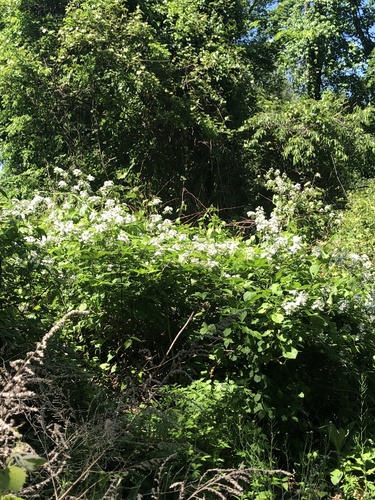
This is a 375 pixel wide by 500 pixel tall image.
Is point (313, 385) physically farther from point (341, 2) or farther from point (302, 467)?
point (341, 2)

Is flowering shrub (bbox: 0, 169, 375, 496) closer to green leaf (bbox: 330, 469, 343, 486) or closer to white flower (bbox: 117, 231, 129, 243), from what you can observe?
white flower (bbox: 117, 231, 129, 243)

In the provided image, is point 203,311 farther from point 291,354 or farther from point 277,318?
point 291,354

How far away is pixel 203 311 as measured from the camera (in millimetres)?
3373

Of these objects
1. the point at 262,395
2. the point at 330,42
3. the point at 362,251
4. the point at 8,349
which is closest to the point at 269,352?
the point at 262,395

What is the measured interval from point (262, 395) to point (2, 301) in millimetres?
1537

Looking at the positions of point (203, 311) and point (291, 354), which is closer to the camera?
point (291, 354)

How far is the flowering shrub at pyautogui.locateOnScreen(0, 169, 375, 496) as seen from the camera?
3021 mm

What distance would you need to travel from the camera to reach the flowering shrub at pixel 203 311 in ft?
9.91

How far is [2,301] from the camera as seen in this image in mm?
2994

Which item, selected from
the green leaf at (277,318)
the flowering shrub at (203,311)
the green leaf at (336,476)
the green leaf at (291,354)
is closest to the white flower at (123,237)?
the flowering shrub at (203,311)

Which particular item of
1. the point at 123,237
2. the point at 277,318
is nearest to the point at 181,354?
the point at 277,318

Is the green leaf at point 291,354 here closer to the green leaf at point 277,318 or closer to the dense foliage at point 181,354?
the dense foliage at point 181,354

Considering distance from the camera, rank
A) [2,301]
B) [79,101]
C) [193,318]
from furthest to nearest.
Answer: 1. [79,101]
2. [193,318]
3. [2,301]

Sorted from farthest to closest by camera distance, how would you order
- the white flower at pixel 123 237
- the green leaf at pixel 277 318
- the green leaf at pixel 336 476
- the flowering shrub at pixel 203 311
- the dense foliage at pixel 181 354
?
the white flower at pixel 123 237 → the flowering shrub at pixel 203 311 → the green leaf at pixel 277 318 → the green leaf at pixel 336 476 → the dense foliage at pixel 181 354
